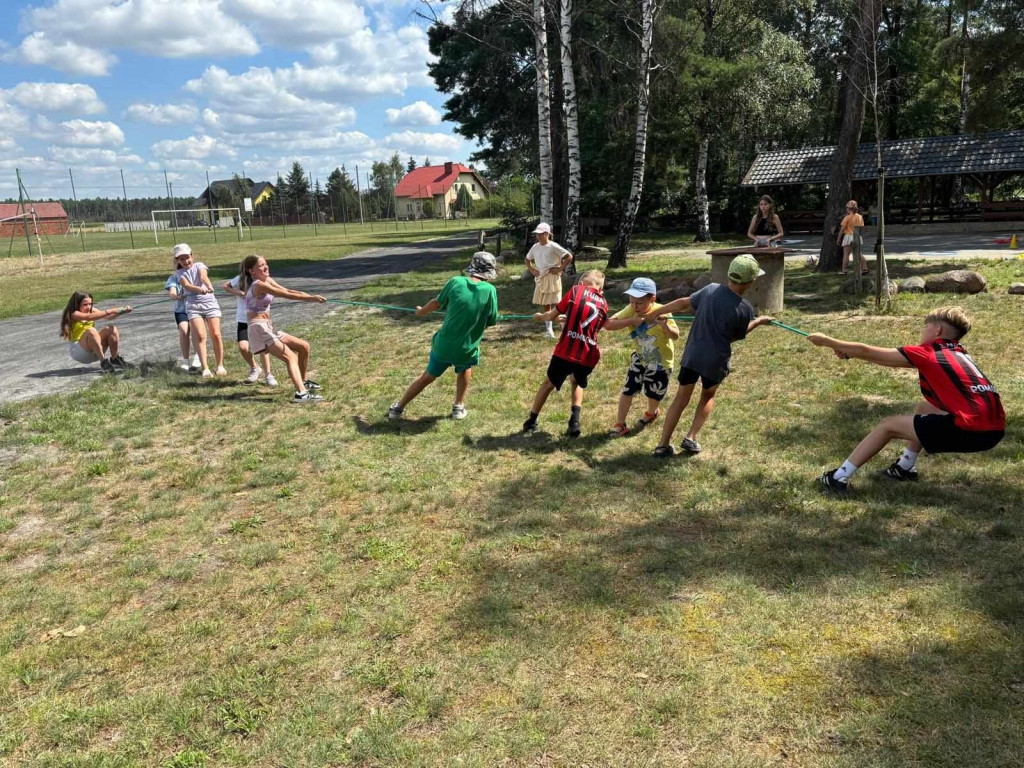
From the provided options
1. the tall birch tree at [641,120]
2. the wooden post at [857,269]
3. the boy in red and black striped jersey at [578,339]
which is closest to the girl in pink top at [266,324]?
the boy in red and black striped jersey at [578,339]

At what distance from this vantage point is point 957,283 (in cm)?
1186

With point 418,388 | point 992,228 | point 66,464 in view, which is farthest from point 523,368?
point 992,228

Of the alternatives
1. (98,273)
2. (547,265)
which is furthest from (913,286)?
(98,273)

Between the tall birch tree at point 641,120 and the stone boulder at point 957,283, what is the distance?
24.1ft

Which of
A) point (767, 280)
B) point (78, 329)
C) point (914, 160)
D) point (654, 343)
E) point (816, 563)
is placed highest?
point (914, 160)

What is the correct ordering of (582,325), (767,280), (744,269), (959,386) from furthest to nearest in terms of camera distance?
(767,280)
(582,325)
(744,269)
(959,386)

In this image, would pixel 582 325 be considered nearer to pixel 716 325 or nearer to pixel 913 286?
pixel 716 325

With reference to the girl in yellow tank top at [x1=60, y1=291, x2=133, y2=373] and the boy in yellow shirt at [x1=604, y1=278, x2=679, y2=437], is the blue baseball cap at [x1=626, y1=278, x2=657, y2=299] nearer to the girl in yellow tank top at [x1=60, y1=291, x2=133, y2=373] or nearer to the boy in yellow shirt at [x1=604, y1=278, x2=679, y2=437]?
the boy in yellow shirt at [x1=604, y1=278, x2=679, y2=437]

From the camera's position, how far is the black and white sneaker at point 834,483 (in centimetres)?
502

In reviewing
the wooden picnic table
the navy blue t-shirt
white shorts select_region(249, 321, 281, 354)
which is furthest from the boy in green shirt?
the wooden picnic table

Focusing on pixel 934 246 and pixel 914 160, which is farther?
pixel 914 160

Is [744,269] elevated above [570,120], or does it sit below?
below

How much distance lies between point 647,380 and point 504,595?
3.00m

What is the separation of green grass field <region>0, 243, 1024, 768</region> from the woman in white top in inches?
146
